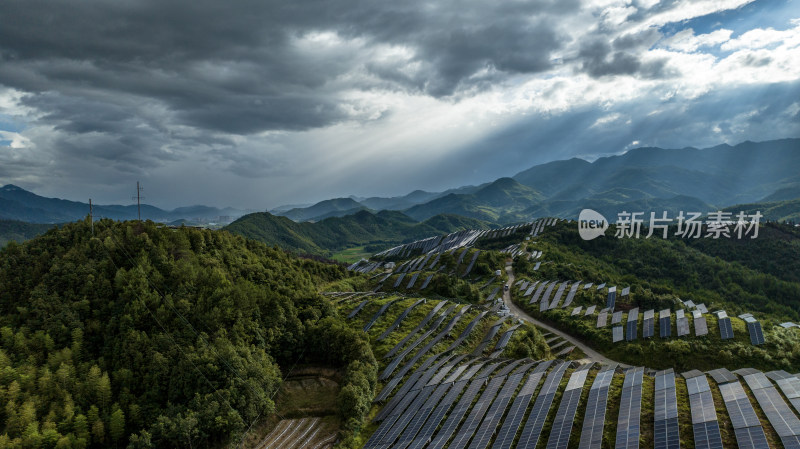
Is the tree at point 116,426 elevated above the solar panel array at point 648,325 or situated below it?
below

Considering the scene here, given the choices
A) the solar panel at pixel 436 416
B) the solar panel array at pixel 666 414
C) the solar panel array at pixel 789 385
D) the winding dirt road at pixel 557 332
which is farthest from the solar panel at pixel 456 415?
the solar panel array at pixel 789 385

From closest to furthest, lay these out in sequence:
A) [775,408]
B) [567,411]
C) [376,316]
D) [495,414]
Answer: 1. [775,408]
2. [567,411]
3. [495,414]
4. [376,316]

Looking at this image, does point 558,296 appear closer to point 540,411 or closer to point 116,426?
point 540,411

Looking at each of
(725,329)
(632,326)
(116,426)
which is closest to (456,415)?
(116,426)

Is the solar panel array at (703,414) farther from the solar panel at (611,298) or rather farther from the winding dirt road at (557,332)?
the solar panel at (611,298)

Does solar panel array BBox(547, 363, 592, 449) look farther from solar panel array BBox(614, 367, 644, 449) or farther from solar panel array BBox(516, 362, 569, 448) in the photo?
solar panel array BBox(614, 367, 644, 449)

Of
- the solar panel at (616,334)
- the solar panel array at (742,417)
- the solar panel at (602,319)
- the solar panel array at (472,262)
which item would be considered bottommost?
the solar panel at (616,334)
